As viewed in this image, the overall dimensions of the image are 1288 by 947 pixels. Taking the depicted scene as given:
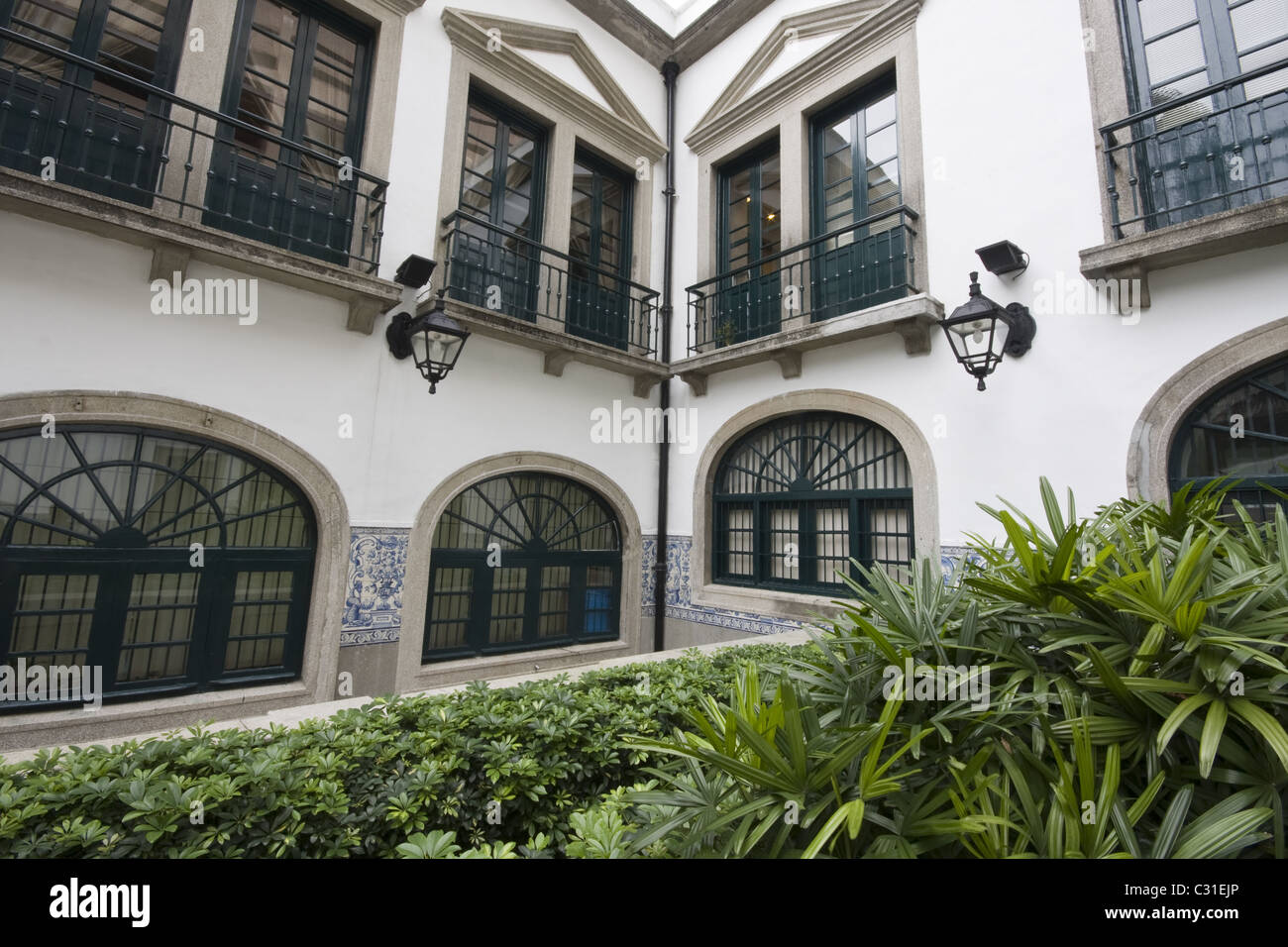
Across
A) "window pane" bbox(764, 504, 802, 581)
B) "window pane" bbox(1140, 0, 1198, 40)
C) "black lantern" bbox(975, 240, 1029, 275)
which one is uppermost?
"window pane" bbox(1140, 0, 1198, 40)

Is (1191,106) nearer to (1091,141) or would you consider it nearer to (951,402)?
(1091,141)

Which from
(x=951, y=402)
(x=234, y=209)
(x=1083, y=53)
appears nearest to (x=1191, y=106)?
(x=1083, y=53)

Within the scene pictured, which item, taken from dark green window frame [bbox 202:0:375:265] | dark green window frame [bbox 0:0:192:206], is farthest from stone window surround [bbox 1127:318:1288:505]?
dark green window frame [bbox 0:0:192:206]

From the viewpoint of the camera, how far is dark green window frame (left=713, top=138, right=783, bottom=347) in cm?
663

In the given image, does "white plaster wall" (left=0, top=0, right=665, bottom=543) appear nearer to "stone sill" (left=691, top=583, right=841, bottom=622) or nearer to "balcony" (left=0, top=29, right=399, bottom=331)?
"balcony" (left=0, top=29, right=399, bottom=331)

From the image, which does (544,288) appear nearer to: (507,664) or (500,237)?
(500,237)

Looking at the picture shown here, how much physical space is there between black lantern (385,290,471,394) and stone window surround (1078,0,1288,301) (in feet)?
16.3

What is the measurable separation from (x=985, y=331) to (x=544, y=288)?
14.5 feet

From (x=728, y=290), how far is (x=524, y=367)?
8.66 ft

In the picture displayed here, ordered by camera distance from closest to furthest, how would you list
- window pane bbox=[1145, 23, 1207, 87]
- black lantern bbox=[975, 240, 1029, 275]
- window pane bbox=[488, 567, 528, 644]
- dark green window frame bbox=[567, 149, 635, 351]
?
window pane bbox=[1145, 23, 1207, 87]
black lantern bbox=[975, 240, 1029, 275]
window pane bbox=[488, 567, 528, 644]
dark green window frame bbox=[567, 149, 635, 351]

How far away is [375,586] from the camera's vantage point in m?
5.11

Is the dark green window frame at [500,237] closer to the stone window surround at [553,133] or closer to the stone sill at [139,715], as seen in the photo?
the stone window surround at [553,133]

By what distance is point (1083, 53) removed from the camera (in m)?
4.68

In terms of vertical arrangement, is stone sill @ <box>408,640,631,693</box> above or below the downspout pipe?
below
